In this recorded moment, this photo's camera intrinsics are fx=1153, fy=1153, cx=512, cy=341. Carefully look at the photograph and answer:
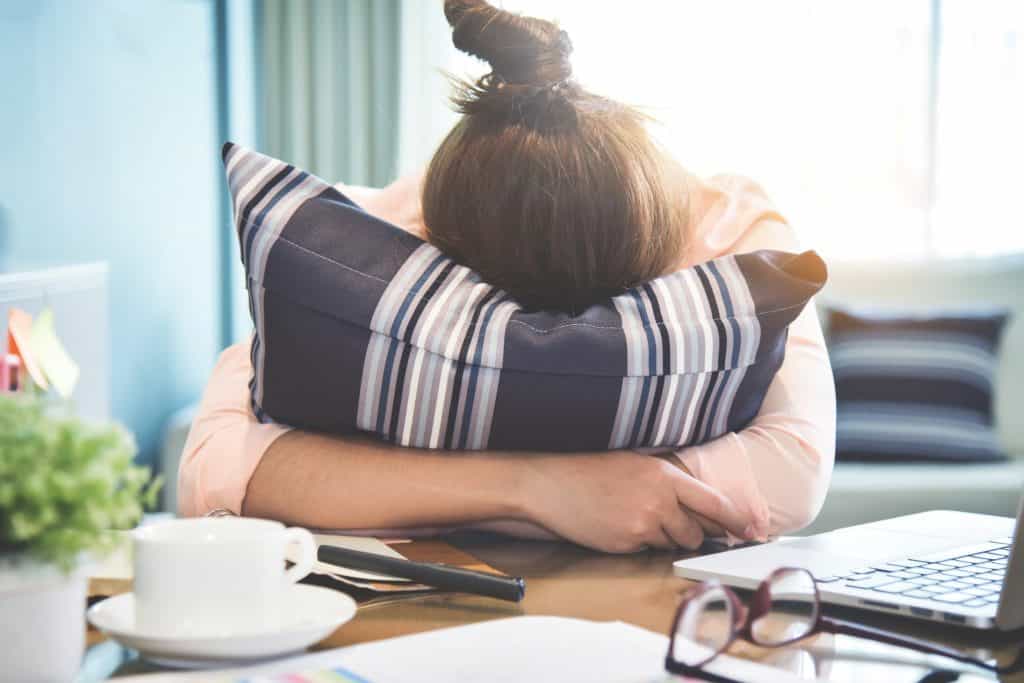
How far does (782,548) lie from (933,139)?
10.6 ft

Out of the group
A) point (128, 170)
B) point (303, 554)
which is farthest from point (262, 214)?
point (128, 170)

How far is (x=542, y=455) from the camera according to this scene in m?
0.95

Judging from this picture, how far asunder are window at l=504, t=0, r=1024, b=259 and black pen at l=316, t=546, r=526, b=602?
3.13m

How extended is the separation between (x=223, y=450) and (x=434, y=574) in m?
0.34

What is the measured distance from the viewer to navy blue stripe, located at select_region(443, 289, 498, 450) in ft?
2.91

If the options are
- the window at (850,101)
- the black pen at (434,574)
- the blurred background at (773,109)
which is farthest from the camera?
the window at (850,101)

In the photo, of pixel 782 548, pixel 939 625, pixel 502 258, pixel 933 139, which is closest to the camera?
pixel 939 625

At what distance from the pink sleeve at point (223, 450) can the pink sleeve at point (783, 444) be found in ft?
1.20

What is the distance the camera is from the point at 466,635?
63 centimetres

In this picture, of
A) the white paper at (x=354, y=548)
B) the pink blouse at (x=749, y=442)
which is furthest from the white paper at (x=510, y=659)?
the pink blouse at (x=749, y=442)

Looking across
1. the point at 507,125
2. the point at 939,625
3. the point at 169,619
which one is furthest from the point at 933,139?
the point at 169,619

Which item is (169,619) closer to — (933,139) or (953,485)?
(953,485)

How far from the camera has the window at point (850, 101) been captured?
373 cm

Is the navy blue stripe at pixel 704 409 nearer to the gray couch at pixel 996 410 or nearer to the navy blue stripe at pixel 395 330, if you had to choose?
the navy blue stripe at pixel 395 330
